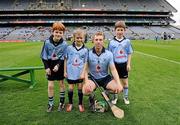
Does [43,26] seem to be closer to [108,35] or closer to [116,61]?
[108,35]

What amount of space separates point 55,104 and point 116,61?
6.03ft

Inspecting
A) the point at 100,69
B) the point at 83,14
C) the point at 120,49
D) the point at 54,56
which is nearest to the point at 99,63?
the point at 100,69

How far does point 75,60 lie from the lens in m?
6.56

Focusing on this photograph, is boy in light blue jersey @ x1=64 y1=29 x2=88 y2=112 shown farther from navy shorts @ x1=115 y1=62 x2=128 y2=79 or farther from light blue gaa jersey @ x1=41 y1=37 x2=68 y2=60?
navy shorts @ x1=115 y1=62 x2=128 y2=79

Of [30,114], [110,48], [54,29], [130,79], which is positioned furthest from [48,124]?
[130,79]

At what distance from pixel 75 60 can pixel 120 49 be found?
4.07 feet

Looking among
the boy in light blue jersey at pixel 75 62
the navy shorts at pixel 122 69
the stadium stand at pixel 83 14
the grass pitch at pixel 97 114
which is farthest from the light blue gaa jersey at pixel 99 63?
the stadium stand at pixel 83 14

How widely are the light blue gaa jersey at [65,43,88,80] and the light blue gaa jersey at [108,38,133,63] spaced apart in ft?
2.94

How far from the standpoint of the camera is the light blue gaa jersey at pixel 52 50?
21.5 ft

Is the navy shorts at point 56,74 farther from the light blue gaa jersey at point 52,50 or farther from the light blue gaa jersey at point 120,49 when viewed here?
the light blue gaa jersey at point 120,49

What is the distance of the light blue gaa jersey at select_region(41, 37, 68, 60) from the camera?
21.5 feet

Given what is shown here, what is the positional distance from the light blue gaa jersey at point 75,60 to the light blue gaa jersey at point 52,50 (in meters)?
0.14

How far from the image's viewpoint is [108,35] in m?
62.3

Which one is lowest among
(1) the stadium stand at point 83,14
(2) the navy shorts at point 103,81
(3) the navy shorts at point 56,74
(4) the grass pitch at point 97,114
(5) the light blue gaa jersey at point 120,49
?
(4) the grass pitch at point 97,114
